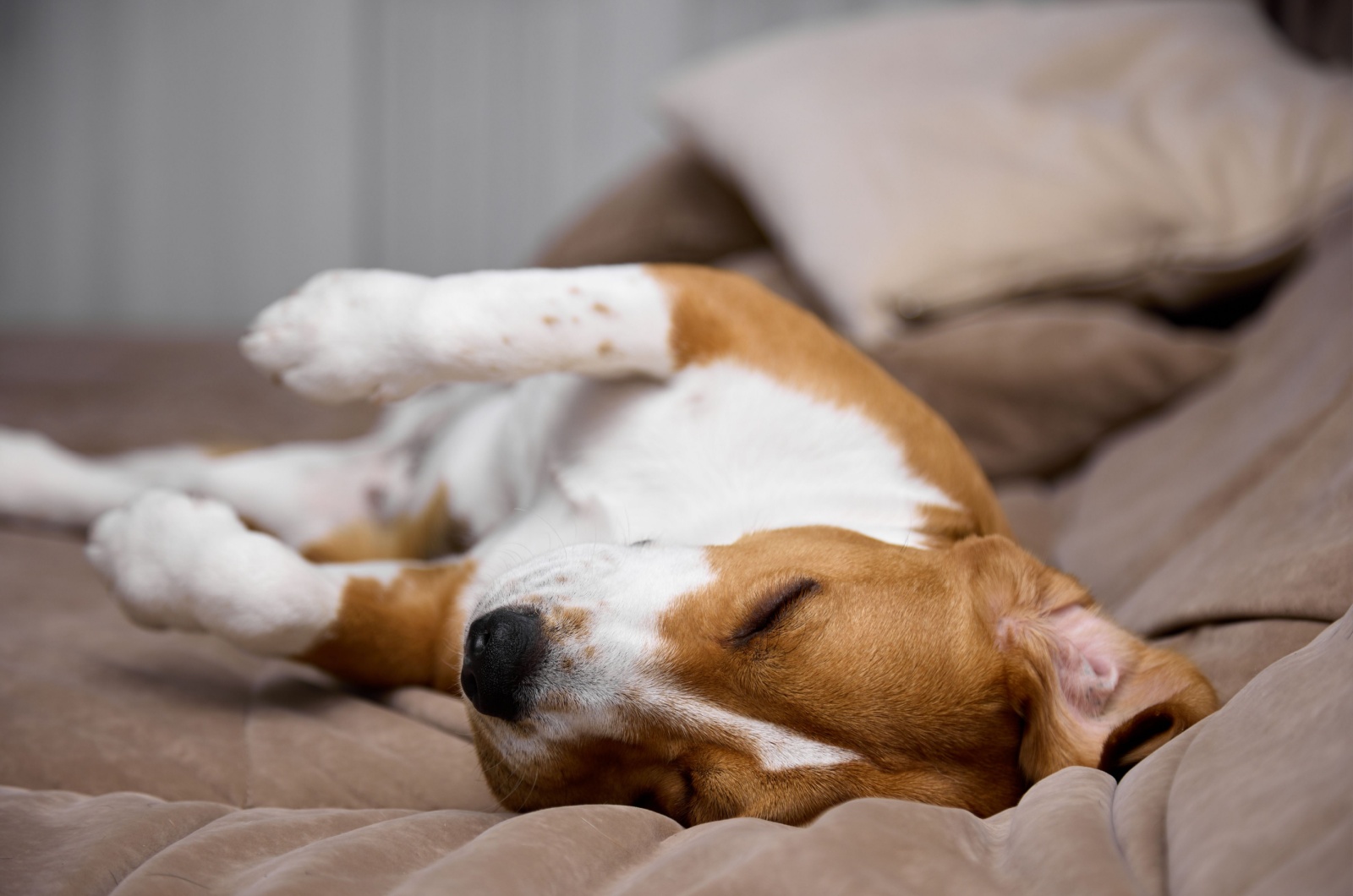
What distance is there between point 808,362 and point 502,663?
0.65 metres

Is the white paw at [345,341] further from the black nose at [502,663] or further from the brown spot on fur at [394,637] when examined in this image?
the black nose at [502,663]

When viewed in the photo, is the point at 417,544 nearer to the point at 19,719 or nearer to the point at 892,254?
the point at 19,719

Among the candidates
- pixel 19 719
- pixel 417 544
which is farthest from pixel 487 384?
pixel 19 719

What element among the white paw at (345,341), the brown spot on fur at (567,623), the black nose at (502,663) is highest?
the white paw at (345,341)

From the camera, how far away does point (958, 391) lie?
205 cm

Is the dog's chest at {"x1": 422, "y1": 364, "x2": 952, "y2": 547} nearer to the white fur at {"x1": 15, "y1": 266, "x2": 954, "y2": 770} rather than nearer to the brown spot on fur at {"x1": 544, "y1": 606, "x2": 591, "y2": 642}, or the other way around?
the white fur at {"x1": 15, "y1": 266, "x2": 954, "y2": 770}

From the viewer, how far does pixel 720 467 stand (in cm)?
142

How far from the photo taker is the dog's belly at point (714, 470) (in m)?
1.39

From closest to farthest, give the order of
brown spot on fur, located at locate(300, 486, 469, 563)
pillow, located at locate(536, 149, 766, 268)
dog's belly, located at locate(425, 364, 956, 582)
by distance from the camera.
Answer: dog's belly, located at locate(425, 364, 956, 582)
brown spot on fur, located at locate(300, 486, 469, 563)
pillow, located at locate(536, 149, 766, 268)

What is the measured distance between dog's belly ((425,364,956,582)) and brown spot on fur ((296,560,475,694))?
0.11 metres

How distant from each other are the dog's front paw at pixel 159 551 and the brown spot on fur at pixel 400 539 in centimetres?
43

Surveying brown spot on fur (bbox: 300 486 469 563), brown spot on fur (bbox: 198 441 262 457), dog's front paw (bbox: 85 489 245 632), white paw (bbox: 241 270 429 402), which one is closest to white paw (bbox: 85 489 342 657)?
dog's front paw (bbox: 85 489 245 632)

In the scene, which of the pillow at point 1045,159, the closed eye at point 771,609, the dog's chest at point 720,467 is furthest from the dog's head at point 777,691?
the pillow at point 1045,159

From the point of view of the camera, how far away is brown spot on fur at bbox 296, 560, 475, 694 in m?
1.31
